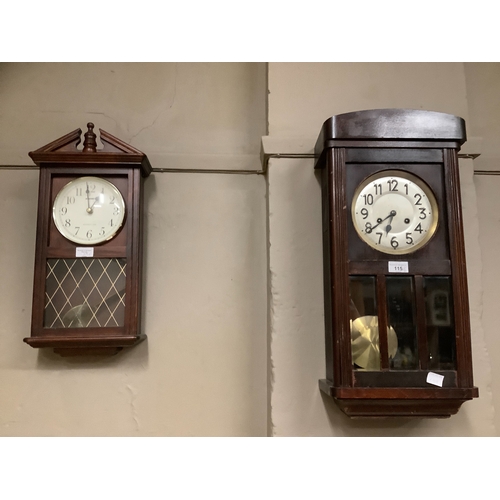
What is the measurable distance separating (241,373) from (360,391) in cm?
40

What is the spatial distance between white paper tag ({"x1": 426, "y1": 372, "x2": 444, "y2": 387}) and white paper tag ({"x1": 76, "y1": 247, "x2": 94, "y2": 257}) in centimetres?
94

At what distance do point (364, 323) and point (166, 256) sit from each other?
2.05 feet

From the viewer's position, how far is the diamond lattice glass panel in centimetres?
127

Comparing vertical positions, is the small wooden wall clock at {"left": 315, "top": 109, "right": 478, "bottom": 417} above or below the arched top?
below

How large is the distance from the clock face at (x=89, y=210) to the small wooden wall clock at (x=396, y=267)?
603 mm

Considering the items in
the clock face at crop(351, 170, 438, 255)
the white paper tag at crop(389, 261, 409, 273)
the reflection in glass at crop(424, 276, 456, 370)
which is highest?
the clock face at crop(351, 170, 438, 255)

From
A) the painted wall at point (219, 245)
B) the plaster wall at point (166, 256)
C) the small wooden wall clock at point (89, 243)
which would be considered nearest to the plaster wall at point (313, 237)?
the painted wall at point (219, 245)

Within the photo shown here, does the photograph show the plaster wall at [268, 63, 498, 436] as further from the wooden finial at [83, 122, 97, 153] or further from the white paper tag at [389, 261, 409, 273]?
the wooden finial at [83, 122, 97, 153]

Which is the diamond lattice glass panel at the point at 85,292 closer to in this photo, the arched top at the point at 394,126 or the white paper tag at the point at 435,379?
the arched top at the point at 394,126

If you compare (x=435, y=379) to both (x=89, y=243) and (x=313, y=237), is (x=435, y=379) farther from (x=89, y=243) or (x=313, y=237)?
(x=89, y=243)

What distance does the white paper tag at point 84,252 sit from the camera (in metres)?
1.27

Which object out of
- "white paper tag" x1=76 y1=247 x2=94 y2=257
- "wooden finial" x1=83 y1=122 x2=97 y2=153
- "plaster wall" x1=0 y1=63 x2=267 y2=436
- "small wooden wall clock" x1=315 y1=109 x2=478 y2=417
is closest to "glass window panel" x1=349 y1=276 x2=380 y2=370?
"small wooden wall clock" x1=315 y1=109 x2=478 y2=417

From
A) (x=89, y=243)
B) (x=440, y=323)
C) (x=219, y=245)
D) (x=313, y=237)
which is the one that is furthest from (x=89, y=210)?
(x=440, y=323)

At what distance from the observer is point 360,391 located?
1.08 m
